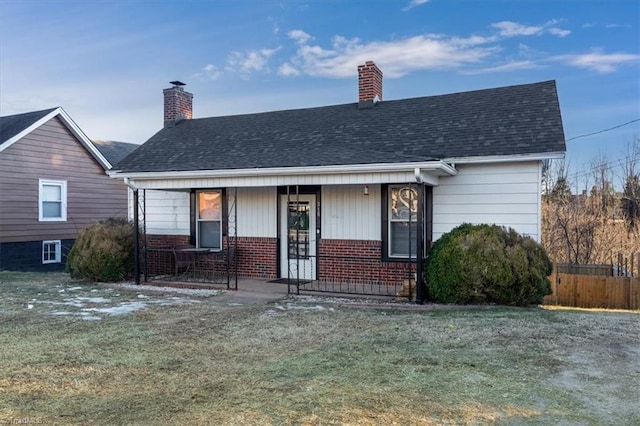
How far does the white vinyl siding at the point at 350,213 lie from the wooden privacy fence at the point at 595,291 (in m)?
4.42

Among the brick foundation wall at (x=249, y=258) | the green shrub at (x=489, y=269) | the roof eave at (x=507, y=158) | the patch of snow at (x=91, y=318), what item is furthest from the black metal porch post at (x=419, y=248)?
the patch of snow at (x=91, y=318)

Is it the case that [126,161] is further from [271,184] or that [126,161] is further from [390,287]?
[390,287]

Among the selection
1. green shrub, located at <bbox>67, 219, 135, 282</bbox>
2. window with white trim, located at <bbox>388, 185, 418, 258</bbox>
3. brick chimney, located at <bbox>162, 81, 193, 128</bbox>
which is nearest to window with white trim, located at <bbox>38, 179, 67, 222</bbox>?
brick chimney, located at <bbox>162, 81, 193, 128</bbox>

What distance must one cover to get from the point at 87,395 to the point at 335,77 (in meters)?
15.8

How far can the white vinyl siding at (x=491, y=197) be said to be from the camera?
9.21m

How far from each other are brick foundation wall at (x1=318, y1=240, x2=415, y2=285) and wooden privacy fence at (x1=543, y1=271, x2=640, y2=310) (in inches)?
147

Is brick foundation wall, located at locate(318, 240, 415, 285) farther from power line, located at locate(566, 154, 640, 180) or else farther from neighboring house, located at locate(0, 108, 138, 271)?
power line, located at locate(566, 154, 640, 180)

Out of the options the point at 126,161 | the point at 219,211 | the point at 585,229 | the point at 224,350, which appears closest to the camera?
the point at 224,350

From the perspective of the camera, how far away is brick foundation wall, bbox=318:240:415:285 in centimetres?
1009

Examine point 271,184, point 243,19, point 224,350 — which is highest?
point 243,19

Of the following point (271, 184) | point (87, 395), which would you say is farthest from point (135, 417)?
point (271, 184)

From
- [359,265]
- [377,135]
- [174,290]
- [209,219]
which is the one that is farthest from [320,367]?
[209,219]

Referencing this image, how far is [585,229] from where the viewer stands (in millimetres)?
17141

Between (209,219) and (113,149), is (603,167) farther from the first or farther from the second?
(113,149)
